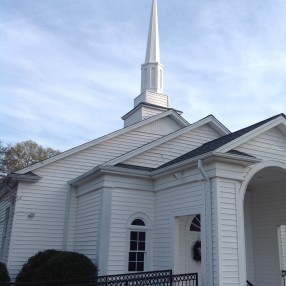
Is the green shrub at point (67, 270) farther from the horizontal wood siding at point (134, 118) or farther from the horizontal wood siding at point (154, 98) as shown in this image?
the horizontal wood siding at point (154, 98)

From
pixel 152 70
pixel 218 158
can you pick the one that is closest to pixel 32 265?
Result: pixel 218 158

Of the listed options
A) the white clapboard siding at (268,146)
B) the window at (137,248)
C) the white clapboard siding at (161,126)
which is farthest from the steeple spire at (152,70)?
the window at (137,248)

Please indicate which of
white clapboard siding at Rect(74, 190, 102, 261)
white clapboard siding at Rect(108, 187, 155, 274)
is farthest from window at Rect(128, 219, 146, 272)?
white clapboard siding at Rect(74, 190, 102, 261)

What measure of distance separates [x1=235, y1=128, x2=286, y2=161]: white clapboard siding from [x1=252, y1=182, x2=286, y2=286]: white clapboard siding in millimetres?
2423

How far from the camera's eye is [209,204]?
10031 millimetres

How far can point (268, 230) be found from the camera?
14.2m

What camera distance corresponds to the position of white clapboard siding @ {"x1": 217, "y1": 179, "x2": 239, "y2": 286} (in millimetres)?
9422

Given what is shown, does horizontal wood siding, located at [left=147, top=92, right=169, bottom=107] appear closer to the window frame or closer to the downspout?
the window frame

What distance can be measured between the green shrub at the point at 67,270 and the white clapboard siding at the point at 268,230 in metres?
6.85

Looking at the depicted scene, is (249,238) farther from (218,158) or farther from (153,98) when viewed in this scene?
(153,98)

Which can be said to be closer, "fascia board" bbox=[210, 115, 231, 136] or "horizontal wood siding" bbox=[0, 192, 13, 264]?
"horizontal wood siding" bbox=[0, 192, 13, 264]

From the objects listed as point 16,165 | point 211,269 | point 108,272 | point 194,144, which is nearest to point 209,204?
point 211,269

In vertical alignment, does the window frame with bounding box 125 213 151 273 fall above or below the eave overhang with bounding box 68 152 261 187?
below

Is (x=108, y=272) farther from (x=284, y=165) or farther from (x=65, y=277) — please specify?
(x=284, y=165)
